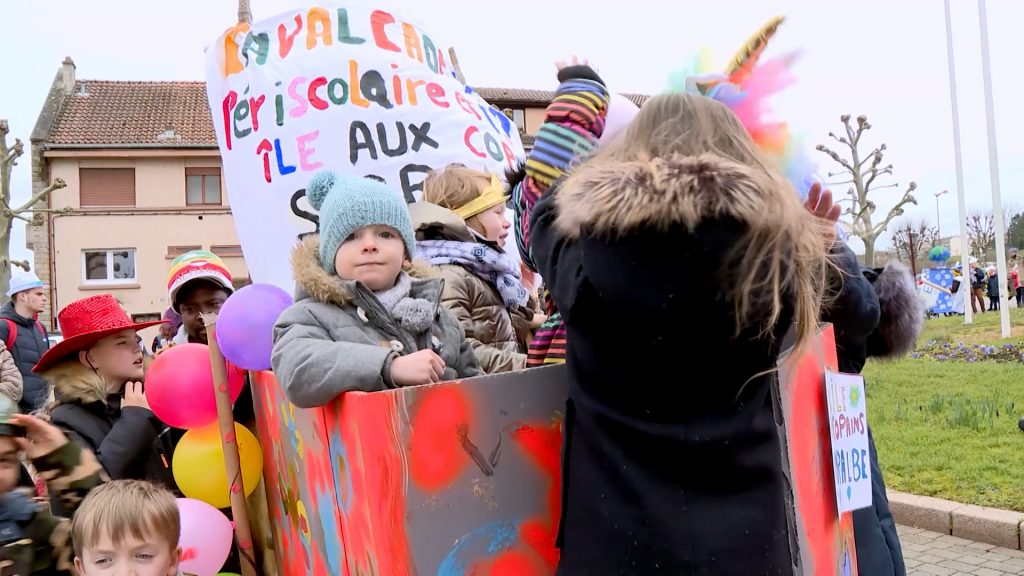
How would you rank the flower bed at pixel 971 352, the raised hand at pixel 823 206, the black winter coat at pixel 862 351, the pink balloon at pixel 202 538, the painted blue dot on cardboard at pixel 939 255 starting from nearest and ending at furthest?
1. the raised hand at pixel 823 206
2. the black winter coat at pixel 862 351
3. the pink balloon at pixel 202 538
4. the flower bed at pixel 971 352
5. the painted blue dot on cardboard at pixel 939 255

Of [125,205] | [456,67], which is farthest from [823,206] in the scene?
[125,205]

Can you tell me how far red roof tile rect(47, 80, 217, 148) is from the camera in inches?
1063

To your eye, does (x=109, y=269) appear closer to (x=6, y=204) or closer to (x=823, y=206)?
(x=6, y=204)

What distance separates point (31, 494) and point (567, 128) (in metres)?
1.59

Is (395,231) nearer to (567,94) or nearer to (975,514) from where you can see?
(567,94)

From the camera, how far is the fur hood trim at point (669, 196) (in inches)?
49.2

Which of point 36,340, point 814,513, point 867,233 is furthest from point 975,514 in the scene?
point 867,233

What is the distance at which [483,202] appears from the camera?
Answer: 280 cm

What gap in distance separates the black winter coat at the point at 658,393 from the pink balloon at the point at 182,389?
1.49 metres

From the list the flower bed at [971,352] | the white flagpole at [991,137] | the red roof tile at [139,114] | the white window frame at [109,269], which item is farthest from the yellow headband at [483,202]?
the white window frame at [109,269]

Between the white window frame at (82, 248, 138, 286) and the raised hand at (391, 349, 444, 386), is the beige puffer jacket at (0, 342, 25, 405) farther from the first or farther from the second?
the white window frame at (82, 248, 138, 286)

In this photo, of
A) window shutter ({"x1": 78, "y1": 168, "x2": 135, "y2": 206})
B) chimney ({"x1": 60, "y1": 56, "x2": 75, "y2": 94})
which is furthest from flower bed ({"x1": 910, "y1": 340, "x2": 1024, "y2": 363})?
chimney ({"x1": 60, "y1": 56, "x2": 75, "y2": 94})

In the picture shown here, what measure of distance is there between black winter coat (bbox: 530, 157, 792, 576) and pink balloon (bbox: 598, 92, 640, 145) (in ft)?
1.19

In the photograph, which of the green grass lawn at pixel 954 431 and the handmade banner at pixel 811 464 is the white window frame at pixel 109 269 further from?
the handmade banner at pixel 811 464
